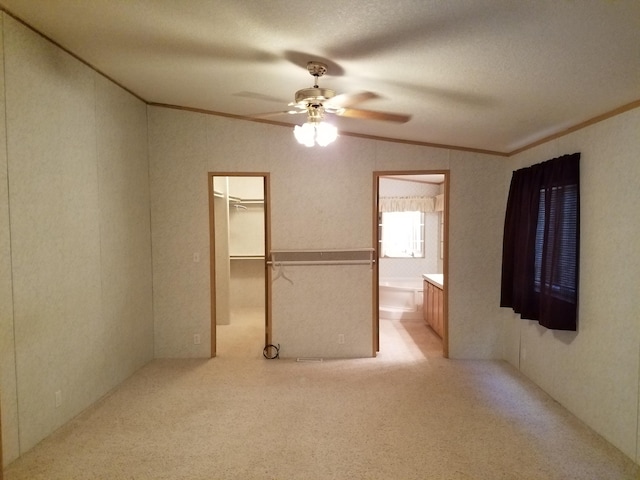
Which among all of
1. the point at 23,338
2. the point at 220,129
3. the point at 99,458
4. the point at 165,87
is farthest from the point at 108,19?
the point at 99,458

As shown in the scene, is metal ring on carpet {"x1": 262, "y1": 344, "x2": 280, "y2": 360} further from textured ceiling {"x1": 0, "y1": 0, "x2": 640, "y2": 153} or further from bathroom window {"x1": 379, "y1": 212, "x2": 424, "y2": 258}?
bathroom window {"x1": 379, "y1": 212, "x2": 424, "y2": 258}

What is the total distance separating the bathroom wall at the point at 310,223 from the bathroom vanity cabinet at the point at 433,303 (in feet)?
2.08

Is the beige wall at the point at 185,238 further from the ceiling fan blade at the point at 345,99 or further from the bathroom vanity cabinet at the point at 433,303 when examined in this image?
the ceiling fan blade at the point at 345,99

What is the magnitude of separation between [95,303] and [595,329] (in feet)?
13.3

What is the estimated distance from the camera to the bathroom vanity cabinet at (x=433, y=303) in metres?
4.72

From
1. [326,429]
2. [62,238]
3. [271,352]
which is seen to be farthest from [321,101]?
[271,352]

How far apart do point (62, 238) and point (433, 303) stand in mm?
4441

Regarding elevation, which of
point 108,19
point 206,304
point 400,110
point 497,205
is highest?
point 108,19

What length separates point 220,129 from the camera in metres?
4.03

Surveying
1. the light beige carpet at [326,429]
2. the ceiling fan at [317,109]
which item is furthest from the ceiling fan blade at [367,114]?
the light beige carpet at [326,429]

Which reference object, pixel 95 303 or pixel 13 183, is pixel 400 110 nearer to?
pixel 13 183

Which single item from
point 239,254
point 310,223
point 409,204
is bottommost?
point 239,254

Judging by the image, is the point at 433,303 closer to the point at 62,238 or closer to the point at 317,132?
the point at 317,132

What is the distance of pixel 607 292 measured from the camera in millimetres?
2482
